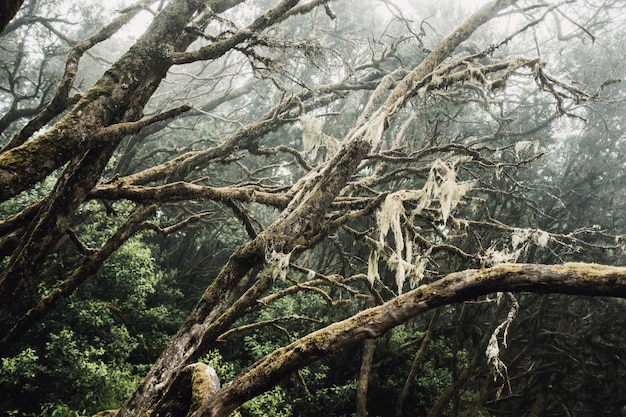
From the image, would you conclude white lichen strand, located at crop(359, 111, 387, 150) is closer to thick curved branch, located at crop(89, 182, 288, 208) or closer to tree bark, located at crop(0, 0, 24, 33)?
thick curved branch, located at crop(89, 182, 288, 208)

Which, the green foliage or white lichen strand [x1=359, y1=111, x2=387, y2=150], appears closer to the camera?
white lichen strand [x1=359, y1=111, x2=387, y2=150]

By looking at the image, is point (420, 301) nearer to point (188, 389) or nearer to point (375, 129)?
point (188, 389)

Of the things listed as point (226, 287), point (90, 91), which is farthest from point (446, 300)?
point (90, 91)

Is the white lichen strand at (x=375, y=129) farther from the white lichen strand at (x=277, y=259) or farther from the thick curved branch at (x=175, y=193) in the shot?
the white lichen strand at (x=277, y=259)

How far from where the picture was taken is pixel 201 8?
4898 millimetres

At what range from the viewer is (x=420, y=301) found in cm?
201

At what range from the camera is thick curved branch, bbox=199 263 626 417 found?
173 centimetres

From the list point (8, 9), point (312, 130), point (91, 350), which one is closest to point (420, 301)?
point (8, 9)

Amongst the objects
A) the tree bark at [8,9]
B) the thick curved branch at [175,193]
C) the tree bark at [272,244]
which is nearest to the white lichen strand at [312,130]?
the tree bark at [272,244]

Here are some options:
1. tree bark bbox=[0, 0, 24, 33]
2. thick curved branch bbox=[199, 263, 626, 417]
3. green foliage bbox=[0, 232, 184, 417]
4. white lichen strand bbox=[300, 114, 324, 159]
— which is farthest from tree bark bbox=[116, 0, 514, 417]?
green foliage bbox=[0, 232, 184, 417]

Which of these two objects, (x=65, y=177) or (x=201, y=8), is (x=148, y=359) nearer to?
(x=65, y=177)

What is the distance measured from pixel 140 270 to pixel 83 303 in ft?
4.62

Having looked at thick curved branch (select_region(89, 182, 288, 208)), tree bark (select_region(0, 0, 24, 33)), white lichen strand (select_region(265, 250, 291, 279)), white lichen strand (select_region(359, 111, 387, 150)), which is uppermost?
white lichen strand (select_region(359, 111, 387, 150))

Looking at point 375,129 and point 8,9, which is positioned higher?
point 375,129
